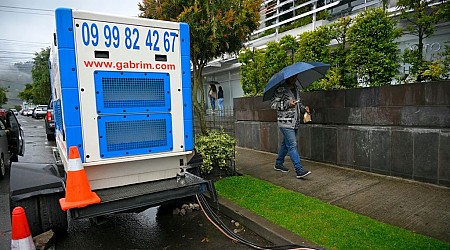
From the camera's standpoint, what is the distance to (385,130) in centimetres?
518

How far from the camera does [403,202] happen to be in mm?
4113

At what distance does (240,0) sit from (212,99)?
11.0 metres

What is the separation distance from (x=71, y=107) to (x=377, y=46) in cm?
511

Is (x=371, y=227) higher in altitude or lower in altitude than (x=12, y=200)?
lower

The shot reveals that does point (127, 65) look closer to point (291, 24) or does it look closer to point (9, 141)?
point (9, 141)

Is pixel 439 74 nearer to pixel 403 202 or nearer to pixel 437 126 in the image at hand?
pixel 437 126

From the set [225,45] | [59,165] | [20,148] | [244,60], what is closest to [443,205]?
[225,45]

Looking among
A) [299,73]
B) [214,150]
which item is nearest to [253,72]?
[299,73]

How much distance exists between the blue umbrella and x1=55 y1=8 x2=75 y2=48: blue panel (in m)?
3.30

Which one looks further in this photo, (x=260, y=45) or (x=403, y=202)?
(x=260, y=45)

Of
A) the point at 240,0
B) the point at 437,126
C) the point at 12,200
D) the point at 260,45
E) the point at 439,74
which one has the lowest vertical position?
the point at 12,200

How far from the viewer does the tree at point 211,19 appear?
5.40 meters

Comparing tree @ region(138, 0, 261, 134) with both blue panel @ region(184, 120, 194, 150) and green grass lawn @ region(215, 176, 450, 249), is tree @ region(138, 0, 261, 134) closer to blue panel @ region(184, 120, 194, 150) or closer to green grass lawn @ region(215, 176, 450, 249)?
blue panel @ region(184, 120, 194, 150)

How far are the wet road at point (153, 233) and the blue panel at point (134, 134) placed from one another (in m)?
0.79
